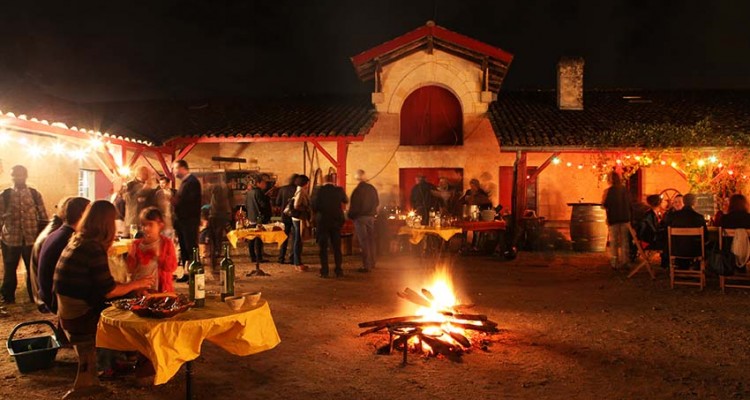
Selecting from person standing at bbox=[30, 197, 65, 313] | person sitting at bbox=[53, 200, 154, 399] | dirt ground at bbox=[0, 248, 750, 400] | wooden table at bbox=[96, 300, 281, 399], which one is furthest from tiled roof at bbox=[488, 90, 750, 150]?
person sitting at bbox=[53, 200, 154, 399]

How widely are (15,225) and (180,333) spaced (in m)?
5.04

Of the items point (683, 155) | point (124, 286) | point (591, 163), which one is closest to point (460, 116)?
point (591, 163)

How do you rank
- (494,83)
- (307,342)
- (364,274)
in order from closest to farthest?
(307,342) → (364,274) → (494,83)

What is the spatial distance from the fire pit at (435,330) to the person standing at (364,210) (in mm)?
3342

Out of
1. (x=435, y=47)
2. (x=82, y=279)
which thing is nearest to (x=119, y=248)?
(x=82, y=279)

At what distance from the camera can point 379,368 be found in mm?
4629

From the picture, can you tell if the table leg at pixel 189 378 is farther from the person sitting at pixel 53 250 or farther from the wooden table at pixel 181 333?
the person sitting at pixel 53 250

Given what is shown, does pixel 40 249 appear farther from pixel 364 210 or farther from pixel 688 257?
pixel 688 257

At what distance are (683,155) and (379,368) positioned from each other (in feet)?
33.1

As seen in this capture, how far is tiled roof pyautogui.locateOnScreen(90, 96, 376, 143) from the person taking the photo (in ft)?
41.2

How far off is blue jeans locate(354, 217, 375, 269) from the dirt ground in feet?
3.21

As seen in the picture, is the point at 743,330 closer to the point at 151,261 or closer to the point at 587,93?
the point at 151,261

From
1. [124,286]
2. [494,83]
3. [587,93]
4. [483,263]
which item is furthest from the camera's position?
[587,93]

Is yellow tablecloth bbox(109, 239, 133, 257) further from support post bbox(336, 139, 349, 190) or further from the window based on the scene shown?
the window
